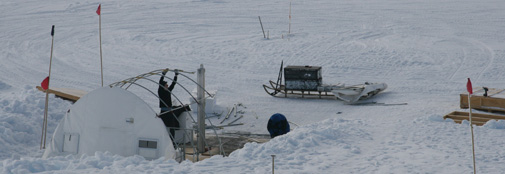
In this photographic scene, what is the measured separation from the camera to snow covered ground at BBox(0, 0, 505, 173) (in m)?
11.3

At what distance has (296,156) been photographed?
11.3 m

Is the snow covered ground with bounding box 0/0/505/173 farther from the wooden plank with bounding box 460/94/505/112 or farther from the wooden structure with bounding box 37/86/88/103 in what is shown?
the wooden plank with bounding box 460/94/505/112

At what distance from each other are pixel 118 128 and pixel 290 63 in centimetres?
1200

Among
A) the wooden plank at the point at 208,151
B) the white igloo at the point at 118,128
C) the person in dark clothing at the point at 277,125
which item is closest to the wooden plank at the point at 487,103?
the person in dark clothing at the point at 277,125

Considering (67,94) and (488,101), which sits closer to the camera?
(488,101)

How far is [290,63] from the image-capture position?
24031 mm

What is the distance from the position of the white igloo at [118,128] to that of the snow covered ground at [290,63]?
1167 millimetres

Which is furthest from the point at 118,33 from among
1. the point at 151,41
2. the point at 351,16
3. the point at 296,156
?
the point at 296,156

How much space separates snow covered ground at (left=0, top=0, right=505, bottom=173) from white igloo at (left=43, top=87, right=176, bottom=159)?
1167 mm

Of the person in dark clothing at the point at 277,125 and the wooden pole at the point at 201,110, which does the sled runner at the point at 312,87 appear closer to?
the person in dark clothing at the point at 277,125

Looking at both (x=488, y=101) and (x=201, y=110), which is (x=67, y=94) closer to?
(x=201, y=110)

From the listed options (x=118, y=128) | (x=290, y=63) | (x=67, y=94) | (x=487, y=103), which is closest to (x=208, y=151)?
(x=118, y=128)

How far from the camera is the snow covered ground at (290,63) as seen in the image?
444 inches

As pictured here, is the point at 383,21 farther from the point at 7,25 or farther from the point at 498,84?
the point at 7,25
